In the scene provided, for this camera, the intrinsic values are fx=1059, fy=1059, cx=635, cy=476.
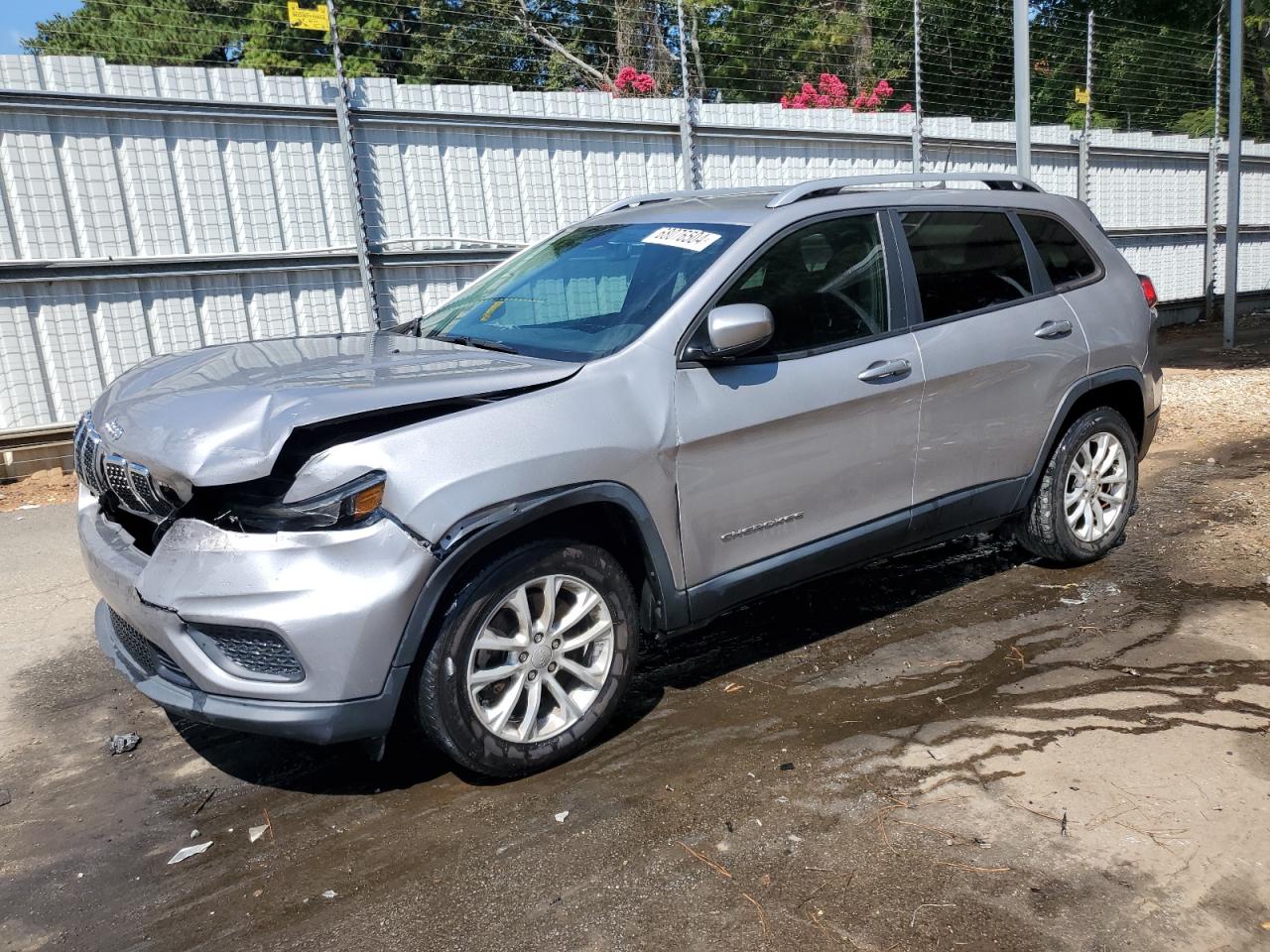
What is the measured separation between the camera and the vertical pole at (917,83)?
1179 centimetres

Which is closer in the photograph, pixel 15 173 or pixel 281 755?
pixel 281 755

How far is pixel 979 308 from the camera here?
4.55 meters

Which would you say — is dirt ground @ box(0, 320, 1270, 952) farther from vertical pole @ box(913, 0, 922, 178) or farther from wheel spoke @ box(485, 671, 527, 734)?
vertical pole @ box(913, 0, 922, 178)

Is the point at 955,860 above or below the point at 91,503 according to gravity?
below

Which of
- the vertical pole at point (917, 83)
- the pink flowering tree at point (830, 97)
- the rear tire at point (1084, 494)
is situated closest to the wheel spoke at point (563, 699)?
the rear tire at point (1084, 494)

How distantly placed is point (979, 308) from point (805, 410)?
4.02ft

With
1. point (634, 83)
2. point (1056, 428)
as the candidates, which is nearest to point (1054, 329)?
point (1056, 428)

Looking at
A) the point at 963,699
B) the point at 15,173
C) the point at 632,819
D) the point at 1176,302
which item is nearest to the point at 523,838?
the point at 632,819

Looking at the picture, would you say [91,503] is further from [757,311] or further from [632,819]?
[757,311]

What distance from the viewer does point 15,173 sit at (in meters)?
7.36

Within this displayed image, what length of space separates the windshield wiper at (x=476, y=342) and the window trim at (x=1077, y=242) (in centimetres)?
257

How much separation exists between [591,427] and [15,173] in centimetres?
610

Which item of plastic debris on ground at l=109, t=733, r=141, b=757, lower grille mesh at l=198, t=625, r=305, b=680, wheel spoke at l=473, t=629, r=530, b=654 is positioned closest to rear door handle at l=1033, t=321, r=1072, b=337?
wheel spoke at l=473, t=629, r=530, b=654

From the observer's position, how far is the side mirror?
3519mm
